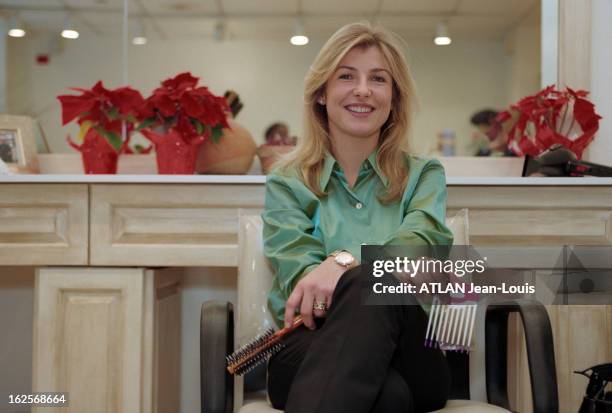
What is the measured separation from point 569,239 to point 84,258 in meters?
1.44

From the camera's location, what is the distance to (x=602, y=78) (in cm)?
234

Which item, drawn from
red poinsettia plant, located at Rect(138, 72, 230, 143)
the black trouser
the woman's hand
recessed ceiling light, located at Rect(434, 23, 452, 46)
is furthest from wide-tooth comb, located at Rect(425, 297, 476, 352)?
recessed ceiling light, located at Rect(434, 23, 452, 46)

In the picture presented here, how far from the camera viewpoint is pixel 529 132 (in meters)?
2.42

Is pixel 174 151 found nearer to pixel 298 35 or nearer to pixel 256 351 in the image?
pixel 298 35

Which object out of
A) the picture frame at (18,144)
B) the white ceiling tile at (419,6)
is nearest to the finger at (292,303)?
the picture frame at (18,144)

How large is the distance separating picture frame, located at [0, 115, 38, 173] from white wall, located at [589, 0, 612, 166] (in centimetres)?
195

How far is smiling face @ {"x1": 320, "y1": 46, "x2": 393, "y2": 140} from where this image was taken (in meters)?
1.62

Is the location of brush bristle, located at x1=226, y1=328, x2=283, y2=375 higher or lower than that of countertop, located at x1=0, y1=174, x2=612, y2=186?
→ lower

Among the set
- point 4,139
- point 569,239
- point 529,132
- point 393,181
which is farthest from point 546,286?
point 4,139

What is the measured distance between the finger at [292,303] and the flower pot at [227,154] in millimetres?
942

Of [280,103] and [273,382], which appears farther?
[280,103]

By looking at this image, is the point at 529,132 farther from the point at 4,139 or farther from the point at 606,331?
the point at 4,139

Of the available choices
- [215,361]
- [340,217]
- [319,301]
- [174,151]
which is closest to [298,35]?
[174,151]

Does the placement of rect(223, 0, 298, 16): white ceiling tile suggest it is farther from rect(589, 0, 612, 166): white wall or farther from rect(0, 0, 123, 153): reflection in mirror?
rect(589, 0, 612, 166): white wall
